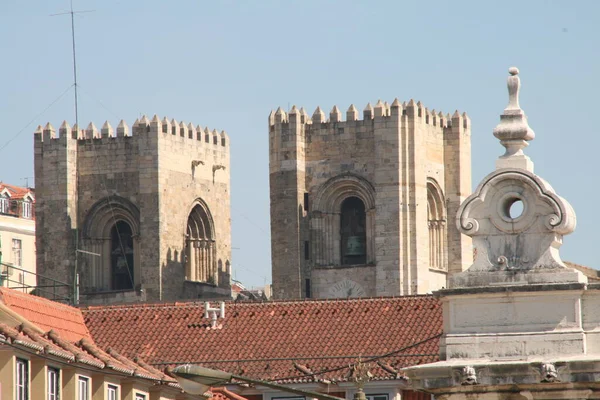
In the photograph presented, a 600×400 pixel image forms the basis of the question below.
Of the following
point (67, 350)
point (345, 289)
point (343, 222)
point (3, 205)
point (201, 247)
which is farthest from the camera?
point (3, 205)

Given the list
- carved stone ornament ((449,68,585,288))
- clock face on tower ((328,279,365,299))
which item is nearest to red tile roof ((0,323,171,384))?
carved stone ornament ((449,68,585,288))

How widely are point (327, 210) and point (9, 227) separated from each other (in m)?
20.2

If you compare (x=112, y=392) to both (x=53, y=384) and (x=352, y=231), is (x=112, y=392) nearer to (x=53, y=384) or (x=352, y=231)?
(x=53, y=384)

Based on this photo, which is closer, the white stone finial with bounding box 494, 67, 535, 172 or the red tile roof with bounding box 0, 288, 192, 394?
the white stone finial with bounding box 494, 67, 535, 172

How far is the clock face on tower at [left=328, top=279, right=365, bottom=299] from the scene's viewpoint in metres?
103

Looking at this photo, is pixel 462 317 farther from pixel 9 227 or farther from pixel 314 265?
pixel 9 227

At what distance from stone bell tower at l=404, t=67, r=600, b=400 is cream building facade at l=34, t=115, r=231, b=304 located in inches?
2966

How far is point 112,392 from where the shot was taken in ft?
146

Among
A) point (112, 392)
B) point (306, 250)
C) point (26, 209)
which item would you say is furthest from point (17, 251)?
point (112, 392)

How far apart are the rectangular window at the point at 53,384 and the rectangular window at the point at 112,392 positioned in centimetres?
300

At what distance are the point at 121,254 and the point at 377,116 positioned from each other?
40.3 feet

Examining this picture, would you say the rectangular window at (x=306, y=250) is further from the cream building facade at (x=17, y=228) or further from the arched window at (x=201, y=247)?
the cream building facade at (x=17, y=228)

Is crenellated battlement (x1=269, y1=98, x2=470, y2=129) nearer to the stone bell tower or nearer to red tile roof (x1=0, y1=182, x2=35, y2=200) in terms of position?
red tile roof (x1=0, y1=182, x2=35, y2=200)

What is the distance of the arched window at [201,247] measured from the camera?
109000mm
